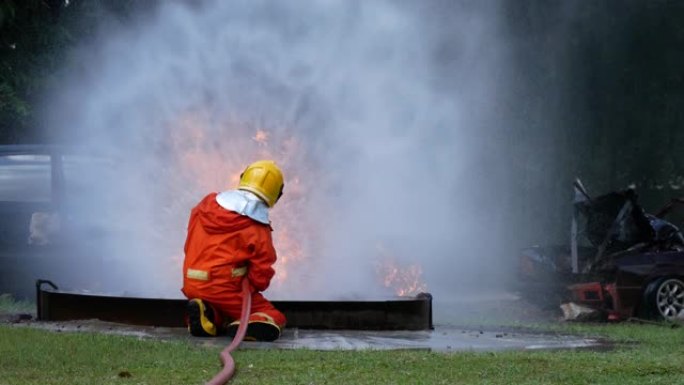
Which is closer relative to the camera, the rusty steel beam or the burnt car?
the rusty steel beam

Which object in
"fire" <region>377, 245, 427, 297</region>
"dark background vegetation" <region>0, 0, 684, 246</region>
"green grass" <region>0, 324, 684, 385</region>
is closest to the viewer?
"green grass" <region>0, 324, 684, 385</region>

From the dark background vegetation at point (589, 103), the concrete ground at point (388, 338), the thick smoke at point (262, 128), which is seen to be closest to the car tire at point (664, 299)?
the thick smoke at point (262, 128)

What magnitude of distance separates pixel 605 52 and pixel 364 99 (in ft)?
28.1

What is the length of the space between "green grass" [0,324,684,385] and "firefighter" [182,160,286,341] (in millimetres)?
744

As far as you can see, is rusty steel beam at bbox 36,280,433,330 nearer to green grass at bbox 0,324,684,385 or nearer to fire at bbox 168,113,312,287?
green grass at bbox 0,324,684,385

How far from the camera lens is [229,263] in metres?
10.5

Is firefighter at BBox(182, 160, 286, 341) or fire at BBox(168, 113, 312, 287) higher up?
fire at BBox(168, 113, 312, 287)

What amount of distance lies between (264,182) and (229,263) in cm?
76

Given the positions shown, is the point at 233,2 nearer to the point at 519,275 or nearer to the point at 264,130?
the point at 264,130

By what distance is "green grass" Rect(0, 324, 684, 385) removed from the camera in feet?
26.0

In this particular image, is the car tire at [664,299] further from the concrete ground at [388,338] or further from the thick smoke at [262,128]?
the concrete ground at [388,338]

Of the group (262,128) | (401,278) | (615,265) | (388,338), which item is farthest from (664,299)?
(388,338)

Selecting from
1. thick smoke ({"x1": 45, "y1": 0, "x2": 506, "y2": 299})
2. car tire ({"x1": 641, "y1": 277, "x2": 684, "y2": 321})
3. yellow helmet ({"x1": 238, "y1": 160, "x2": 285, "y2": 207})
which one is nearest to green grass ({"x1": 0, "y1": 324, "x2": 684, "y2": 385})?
yellow helmet ({"x1": 238, "y1": 160, "x2": 285, "y2": 207})

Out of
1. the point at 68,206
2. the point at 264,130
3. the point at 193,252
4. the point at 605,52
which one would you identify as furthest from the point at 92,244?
the point at 605,52
